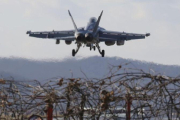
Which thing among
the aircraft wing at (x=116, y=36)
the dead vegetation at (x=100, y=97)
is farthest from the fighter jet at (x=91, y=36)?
the dead vegetation at (x=100, y=97)

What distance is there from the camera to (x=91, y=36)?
171 ft

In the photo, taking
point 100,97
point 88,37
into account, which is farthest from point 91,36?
point 100,97

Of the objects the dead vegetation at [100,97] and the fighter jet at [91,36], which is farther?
the fighter jet at [91,36]

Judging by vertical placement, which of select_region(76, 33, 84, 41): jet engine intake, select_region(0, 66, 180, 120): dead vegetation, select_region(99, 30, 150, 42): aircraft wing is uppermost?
select_region(99, 30, 150, 42): aircraft wing

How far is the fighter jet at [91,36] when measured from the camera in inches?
2055

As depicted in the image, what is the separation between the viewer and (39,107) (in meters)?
6.49

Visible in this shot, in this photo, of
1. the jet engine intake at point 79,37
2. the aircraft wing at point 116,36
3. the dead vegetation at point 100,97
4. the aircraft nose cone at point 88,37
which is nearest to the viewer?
the dead vegetation at point 100,97

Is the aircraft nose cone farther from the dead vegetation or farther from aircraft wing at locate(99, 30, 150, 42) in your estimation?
the dead vegetation

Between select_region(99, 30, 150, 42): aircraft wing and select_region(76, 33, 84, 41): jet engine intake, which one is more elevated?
select_region(99, 30, 150, 42): aircraft wing

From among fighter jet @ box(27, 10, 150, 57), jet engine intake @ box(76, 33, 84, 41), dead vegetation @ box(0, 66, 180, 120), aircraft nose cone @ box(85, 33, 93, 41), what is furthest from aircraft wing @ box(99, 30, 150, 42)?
dead vegetation @ box(0, 66, 180, 120)

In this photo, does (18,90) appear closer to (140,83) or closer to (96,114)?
(96,114)

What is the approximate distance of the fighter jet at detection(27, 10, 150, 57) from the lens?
52.2m

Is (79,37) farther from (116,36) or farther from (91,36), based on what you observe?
(116,36)

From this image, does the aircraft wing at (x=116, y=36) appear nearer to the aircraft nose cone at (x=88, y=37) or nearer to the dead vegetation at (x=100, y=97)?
the aircraft nose cone at (x=88, y=37)
